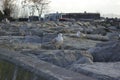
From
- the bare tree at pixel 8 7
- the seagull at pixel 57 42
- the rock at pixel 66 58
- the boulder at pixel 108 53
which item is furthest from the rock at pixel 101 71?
the bare tree at pixel 8 7

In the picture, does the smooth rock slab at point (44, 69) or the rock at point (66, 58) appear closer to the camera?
the smooth rock slab at point (44, 69)

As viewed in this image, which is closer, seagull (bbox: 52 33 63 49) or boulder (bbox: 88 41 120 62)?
boulder (bbox: 88 41 120 62)

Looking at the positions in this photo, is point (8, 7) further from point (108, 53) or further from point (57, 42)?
point (108, 53)

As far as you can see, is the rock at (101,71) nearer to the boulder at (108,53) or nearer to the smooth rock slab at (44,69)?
the smooth rock slab at (44,69)

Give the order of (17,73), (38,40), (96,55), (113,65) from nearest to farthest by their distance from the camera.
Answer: (17,73)
(113,65)
(96,55)
(38,40)

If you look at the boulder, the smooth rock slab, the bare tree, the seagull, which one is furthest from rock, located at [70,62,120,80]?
the bare tree

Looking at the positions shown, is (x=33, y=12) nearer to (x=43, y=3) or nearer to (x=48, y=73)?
(x=43, y=3)

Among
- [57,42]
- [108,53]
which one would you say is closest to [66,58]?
[108,53]

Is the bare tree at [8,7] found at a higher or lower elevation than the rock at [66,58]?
lower

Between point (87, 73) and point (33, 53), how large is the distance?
2.68 metres

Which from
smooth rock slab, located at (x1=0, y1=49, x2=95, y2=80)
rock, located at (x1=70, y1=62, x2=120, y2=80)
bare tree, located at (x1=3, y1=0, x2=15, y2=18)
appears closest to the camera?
smooth rock slab, located at (x1=0, y1=49, x2=95, y2=80)

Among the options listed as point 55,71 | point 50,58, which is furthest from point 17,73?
point 50,58

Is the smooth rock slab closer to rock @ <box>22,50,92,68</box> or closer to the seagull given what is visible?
rock @ <box>22,50,92,68</box>

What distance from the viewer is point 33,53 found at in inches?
275
